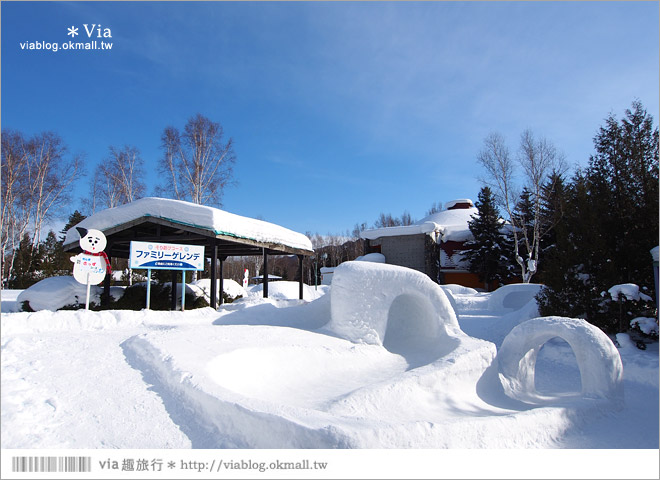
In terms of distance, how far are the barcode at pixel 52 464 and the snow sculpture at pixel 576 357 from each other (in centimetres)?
591

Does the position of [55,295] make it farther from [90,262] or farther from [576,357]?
[576,357]

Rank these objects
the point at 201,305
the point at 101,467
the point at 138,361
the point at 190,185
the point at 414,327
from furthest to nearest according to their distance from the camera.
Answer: the point at 190,185, the point at 201,305, the point at 414,327, the point at 138,361, the point at 101,467

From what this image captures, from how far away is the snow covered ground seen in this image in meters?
3.26

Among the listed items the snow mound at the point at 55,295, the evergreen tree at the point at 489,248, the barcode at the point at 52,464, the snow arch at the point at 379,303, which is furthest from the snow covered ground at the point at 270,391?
the evergreen tree at the point at 489,248

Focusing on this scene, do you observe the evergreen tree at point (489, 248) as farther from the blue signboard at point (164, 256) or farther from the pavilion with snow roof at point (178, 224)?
the blue signboard at point (164, 256)

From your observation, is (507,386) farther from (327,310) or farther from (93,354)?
(93,354)

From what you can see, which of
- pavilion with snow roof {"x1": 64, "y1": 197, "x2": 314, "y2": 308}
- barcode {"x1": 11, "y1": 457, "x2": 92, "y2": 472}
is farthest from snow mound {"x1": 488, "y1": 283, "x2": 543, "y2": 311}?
barcode {"x1": 11, "y1": 457, "x2": 92, "y2": 472}

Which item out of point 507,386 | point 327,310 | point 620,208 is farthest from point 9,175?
point 620,208

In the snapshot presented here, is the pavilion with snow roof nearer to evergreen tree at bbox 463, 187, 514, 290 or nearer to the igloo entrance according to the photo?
the igloo entrance

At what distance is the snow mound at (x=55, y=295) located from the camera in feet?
33.1

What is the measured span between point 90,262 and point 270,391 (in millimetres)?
4830

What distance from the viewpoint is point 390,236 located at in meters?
30.4

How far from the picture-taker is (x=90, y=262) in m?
7.55

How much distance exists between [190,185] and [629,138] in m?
15.9
